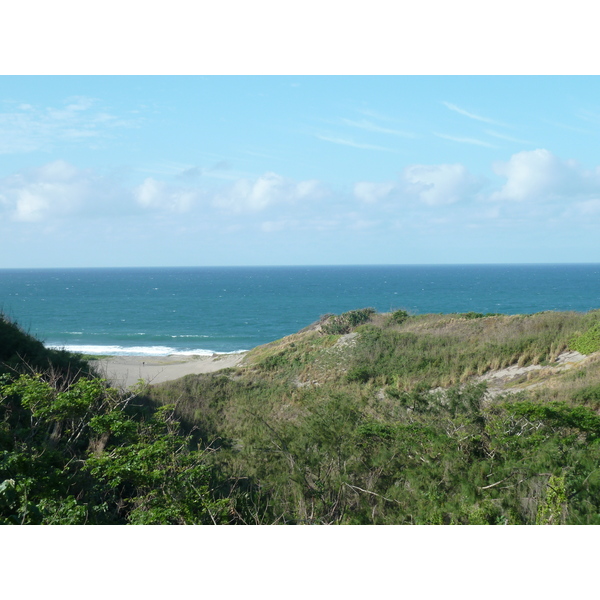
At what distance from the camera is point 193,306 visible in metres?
95.6

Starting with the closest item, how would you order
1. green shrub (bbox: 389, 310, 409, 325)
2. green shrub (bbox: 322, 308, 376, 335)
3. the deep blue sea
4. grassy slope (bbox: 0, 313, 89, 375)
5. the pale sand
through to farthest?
grassy slope (bbox: 0, 313, 89, 375), green shrub (bbox: 389, 310, 409, 325), green shrub (bbox: 322, 308, 376, 335), the pale sand, the deep blue sea

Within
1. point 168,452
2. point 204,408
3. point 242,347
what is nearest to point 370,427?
point 168,452

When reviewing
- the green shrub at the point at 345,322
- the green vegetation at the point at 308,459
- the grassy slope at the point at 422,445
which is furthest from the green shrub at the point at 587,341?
the green shrub at the point at 345,322

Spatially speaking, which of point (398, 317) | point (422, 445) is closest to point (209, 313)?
point (398, 317)

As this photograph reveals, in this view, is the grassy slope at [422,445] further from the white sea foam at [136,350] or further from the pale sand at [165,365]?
the white sea foam at [136,350]

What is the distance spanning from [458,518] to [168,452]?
Answer: 5.16 meters

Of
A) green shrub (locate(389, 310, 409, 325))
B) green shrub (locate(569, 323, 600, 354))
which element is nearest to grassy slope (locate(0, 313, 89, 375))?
green shrub (locate(569, 323, 600, 354))

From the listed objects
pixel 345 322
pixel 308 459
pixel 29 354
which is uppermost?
pixel 345 322

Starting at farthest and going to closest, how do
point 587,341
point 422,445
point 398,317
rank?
1. point 398,317
2. point 587,341
3. point 422,445

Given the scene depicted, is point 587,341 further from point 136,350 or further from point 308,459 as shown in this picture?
point 136,350

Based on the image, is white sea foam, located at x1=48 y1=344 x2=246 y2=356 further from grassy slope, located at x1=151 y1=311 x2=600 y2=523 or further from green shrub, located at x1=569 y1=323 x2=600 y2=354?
green shrub, located at x1=569 y1=323 x2=600 y2=354

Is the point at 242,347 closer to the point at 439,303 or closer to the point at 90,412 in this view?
the point at 90,412

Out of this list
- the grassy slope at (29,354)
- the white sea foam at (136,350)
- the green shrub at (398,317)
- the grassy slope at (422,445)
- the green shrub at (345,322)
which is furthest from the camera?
the white sea foam at (136,350)

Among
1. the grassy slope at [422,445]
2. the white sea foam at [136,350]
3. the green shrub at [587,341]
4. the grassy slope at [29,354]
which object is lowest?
the white sea foam at [136,350]
